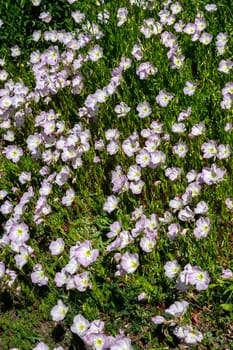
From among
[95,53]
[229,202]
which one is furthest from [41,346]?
[95,53]

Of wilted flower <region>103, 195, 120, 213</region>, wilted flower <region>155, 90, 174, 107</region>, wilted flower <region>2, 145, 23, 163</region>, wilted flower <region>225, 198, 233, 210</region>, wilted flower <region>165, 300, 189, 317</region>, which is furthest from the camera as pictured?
wilted flower <region>2, 145, 23, 163</region>

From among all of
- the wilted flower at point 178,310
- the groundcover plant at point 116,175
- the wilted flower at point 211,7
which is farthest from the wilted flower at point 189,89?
the wilted flower at point 178,310

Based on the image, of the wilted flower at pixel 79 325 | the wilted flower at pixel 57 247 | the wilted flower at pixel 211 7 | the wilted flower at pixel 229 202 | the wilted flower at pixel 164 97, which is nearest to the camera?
the wilted flower at pixel 79 325

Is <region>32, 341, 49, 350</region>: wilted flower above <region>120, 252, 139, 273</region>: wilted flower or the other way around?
the other way around

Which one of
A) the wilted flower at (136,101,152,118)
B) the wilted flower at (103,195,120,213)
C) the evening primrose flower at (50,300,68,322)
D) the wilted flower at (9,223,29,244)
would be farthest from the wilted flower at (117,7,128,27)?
the evening primrose flower at (50,300,68,322)

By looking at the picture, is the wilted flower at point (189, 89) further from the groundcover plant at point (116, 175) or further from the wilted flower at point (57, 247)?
the wilted flower at point (57, 247)

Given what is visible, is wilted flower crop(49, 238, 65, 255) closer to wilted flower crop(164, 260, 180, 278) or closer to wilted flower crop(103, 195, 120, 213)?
wilted flower crop(103, 195, 120, 213)

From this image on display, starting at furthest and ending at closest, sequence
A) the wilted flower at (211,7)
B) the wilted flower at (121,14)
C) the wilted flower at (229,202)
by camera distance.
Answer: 1. the wilted flower at (121,14)
2. the wilted flower at (211,7)
3. the wilted flower at (229,202)

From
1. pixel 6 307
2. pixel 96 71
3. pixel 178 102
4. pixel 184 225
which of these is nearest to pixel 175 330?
pixel 184 225
